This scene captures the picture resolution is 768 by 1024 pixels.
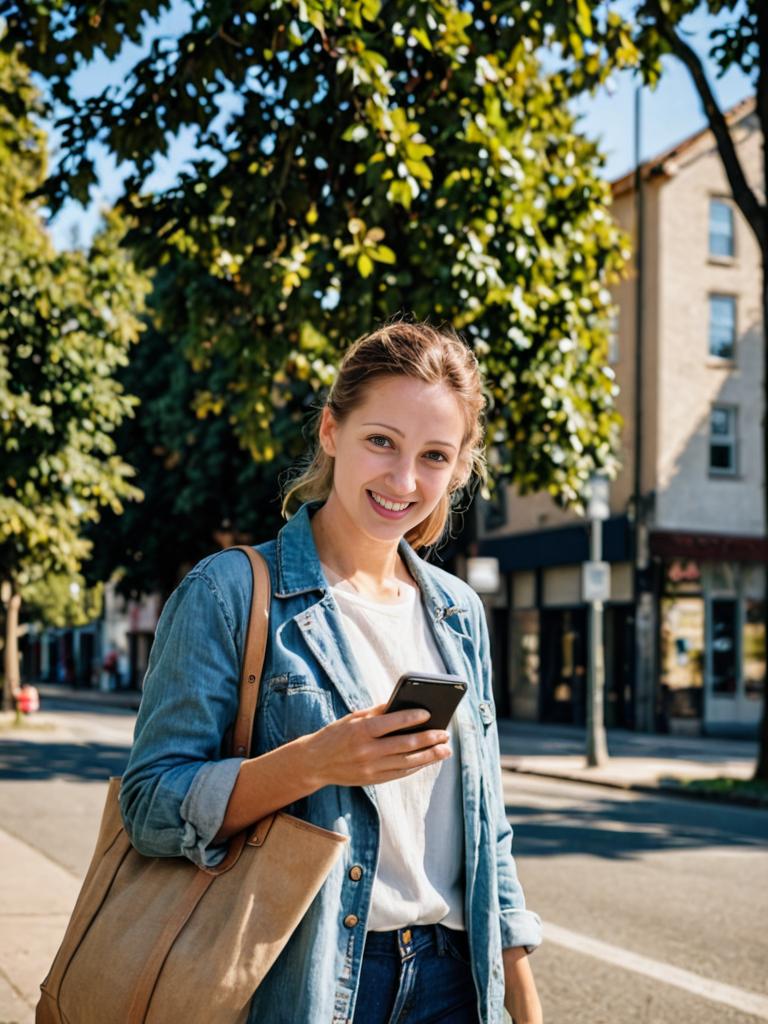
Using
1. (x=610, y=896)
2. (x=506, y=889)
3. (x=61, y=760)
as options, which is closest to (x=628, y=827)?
(x=610, y=896)

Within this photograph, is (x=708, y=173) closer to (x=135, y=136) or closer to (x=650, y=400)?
(x=650, y=400)

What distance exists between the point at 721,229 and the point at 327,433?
2863 cm

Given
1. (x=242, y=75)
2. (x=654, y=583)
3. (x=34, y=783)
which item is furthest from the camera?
(x=654, y=583)

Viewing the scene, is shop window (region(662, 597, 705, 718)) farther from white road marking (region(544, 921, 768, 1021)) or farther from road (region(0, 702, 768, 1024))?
white road marking (region(544, 921, 768, 1021))

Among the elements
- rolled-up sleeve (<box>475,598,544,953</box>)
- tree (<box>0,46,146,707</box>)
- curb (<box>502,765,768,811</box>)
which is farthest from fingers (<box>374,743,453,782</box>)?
tree (<box>0,46,146,707</box>)

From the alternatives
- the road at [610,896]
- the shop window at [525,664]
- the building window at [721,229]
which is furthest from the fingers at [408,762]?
the shop window at [525,664]

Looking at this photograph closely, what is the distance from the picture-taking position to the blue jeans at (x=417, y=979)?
2.15 meters

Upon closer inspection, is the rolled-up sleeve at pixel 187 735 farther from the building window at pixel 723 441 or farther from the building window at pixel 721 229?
the building window at pixel 721 229

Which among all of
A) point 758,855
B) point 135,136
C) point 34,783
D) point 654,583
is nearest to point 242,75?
point 135,136

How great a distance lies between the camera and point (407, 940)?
2.17 meters

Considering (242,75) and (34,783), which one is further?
(34,783)

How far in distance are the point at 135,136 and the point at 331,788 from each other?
6192 millimetres

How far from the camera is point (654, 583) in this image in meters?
28.0

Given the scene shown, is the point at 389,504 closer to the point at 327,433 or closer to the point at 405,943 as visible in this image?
the point at 327,433
